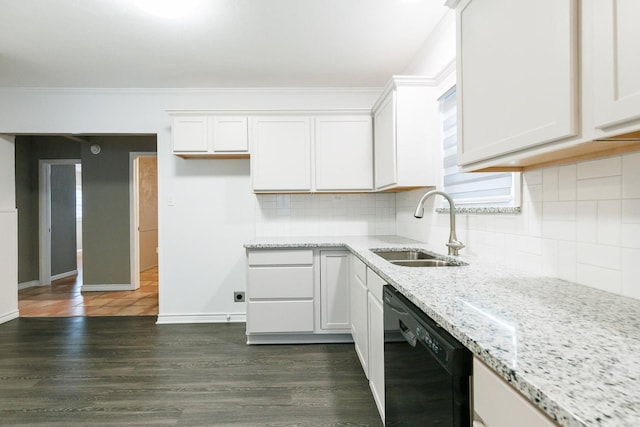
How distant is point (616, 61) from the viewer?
718mm

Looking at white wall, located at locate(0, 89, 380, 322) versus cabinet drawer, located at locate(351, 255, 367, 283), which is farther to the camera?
white wall, located at locate(0, 89, 380, 322)

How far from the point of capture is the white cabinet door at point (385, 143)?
8.22ft

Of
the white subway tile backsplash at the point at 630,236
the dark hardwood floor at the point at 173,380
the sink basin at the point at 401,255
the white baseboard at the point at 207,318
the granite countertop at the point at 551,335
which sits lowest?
the dark hardwood floor at the point at 173,380

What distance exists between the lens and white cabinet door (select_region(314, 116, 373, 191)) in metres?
3.14

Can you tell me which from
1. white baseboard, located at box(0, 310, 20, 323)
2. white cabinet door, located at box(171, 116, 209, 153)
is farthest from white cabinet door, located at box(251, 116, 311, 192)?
white baseboard, located at box(0, 310, 20, 323)

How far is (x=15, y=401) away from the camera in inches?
79.9

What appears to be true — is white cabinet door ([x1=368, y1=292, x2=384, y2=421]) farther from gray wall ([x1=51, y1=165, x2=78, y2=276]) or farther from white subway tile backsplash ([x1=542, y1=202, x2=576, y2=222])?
gray wall ([x1=51, y1=165, x2=78, y2=276])

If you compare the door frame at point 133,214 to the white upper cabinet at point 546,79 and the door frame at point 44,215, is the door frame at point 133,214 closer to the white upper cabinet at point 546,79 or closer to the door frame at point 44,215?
the door frame at point 44,215

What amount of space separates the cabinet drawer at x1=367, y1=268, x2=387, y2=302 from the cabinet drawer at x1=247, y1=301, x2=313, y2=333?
1.03 meters

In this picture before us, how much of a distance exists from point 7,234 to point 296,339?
3.32m

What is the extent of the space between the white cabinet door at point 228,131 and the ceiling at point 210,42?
0.44 metres

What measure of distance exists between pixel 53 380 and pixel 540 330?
2918 millimetres

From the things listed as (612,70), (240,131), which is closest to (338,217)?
(240,131)

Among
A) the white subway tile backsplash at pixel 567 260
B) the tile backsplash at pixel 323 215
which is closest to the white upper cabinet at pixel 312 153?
the tile backsplash at pixel 323 215
